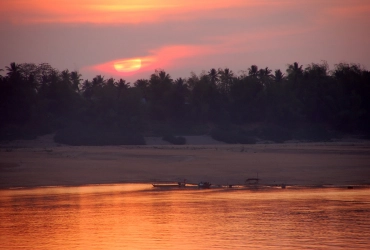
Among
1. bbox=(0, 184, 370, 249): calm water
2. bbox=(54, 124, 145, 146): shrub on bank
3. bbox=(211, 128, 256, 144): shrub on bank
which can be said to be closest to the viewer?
bbox=(0, 184, 370, 249): calm water

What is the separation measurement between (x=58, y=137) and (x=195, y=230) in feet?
142

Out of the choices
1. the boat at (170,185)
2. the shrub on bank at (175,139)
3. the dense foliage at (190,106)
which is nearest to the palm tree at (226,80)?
the dense foliage at (190,106)

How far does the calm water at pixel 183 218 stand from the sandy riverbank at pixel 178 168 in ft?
10.7

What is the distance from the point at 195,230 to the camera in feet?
68.9

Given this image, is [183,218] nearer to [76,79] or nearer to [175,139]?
[175,139]

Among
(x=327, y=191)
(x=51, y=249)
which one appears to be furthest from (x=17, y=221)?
(x=327, y=191)

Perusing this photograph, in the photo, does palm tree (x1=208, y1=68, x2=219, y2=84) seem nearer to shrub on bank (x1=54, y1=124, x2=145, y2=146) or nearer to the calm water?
shrub on bank (x1=54, y1=124, x2=145, y2=146)

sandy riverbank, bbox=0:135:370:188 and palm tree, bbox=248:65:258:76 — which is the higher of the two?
palm tree, bbox=248:65:258:76

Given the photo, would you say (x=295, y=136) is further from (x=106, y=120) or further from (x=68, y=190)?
(x=68, y=190)

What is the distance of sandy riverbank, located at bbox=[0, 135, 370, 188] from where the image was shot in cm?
3531

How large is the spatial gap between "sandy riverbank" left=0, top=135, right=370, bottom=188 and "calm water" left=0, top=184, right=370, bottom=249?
3.28 metres

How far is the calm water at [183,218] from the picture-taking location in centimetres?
1898

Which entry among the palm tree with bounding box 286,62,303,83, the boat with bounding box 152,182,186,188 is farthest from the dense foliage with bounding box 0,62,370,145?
the boat with bounding box 152,182,186,188

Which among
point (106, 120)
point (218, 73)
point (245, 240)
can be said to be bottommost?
point (245, 240)
